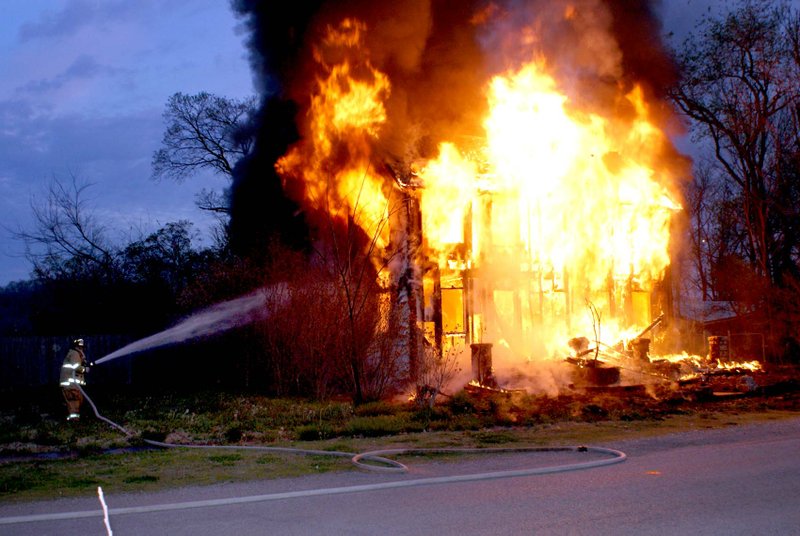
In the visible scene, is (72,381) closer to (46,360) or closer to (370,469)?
(370,469)

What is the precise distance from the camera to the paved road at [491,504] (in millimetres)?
5770

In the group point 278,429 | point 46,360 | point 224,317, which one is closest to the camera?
point 278,429

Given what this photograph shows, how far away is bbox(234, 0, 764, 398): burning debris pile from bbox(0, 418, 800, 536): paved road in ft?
31.5

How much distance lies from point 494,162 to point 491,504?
53.9 feet

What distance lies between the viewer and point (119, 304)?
2603cm

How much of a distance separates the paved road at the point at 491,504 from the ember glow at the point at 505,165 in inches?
459

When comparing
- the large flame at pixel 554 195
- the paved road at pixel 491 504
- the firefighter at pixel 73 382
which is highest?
the large flame at pixel 554 195

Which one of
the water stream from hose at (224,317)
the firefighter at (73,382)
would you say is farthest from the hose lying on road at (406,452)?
the water stream from hose at (224,317)

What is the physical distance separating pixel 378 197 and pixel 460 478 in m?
13.4

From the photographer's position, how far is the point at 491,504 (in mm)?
6574

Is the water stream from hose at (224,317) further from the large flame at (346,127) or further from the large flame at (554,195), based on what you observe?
the large flame at (554,195)

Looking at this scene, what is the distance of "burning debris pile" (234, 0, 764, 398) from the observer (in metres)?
19.9

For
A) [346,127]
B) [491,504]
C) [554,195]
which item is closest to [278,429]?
[491,504]

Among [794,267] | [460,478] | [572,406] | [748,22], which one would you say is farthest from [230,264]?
[794,267]
